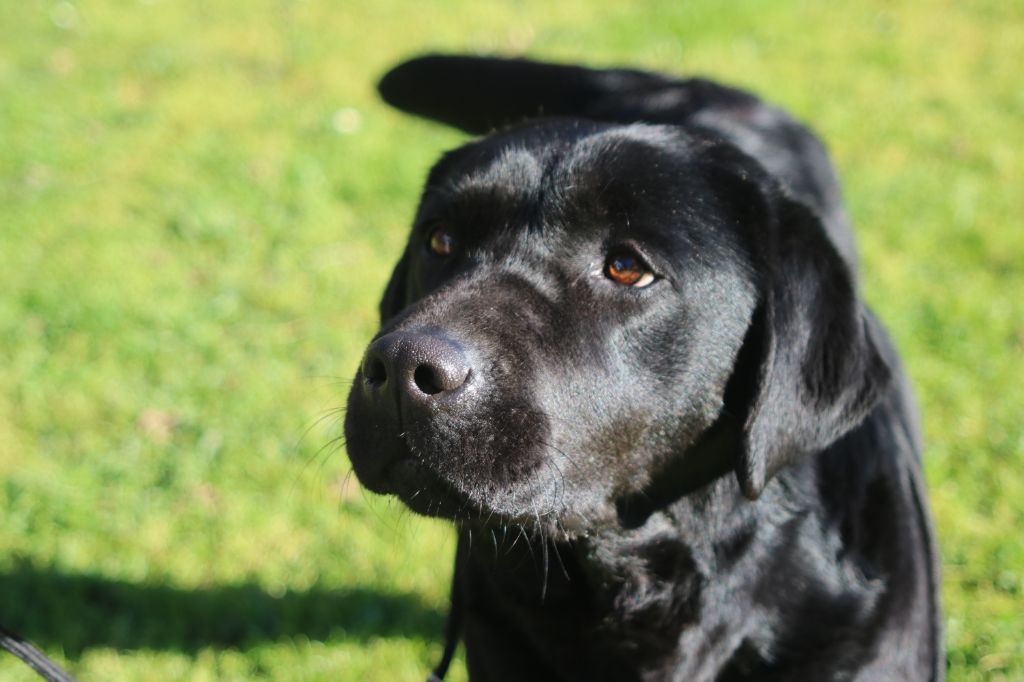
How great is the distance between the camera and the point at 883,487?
267 cm

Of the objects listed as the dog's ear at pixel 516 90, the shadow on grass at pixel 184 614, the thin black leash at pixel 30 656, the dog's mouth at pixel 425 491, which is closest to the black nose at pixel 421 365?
the dog's mouth at pixel 425 491

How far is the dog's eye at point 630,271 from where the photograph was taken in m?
2.31

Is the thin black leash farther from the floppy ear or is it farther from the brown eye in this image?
the floppy ear

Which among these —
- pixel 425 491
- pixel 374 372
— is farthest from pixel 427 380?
pixel 425 491

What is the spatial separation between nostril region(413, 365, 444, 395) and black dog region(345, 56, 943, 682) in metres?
0.09

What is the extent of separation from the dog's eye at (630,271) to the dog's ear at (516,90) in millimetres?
1483

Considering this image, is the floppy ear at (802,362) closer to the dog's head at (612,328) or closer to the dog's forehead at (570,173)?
the dog's head at (612,328)

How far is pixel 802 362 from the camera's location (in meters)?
2.32

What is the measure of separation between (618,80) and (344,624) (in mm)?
2220

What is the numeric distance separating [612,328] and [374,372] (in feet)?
1.86

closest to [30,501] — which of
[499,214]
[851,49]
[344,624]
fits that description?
[344,624]

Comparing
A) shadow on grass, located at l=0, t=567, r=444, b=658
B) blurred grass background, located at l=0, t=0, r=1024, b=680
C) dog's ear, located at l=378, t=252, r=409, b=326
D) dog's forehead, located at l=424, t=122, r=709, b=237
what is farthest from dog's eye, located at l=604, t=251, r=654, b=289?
shadow on grass, located at l=0, t=567, r=444, b=658

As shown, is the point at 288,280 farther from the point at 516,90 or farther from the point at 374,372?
the point at 374,372

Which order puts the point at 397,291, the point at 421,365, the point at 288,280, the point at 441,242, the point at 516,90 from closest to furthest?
the point at 421,365 < the point at 441,242 < the point at 397,291 < the point at 516,90 < the point at 288,280
